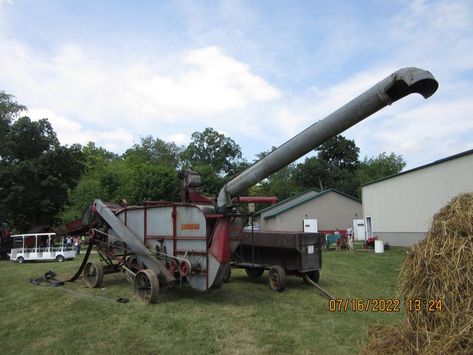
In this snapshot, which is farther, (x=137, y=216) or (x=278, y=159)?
(x=137, y=216)

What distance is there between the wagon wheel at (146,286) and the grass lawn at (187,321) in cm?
22

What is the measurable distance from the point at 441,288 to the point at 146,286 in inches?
291

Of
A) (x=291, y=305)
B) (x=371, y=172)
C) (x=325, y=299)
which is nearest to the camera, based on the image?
(x=291, y=305)

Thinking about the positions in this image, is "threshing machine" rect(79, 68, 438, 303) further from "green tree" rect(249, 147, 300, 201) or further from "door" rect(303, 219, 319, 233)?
"green tree" rect(249, 147, 300, 201)

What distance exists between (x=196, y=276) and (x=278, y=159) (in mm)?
3623

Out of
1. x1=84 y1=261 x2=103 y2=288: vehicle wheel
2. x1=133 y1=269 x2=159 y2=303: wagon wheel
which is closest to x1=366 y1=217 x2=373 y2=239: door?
x1=84 y1=261 x2=103 y2=288: vehicle wheel

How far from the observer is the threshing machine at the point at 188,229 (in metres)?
6.81

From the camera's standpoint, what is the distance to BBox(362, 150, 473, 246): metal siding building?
74.9ft

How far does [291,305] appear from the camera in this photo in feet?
31.3

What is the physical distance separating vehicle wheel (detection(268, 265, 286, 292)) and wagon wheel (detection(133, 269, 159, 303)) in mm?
3314

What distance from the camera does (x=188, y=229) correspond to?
32.5 feet

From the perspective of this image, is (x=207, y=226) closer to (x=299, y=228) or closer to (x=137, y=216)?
(x=137, y=216)

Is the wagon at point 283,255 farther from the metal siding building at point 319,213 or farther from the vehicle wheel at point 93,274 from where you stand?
the metal siding building at point 319,213

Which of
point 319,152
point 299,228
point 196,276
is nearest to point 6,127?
point 299,228
